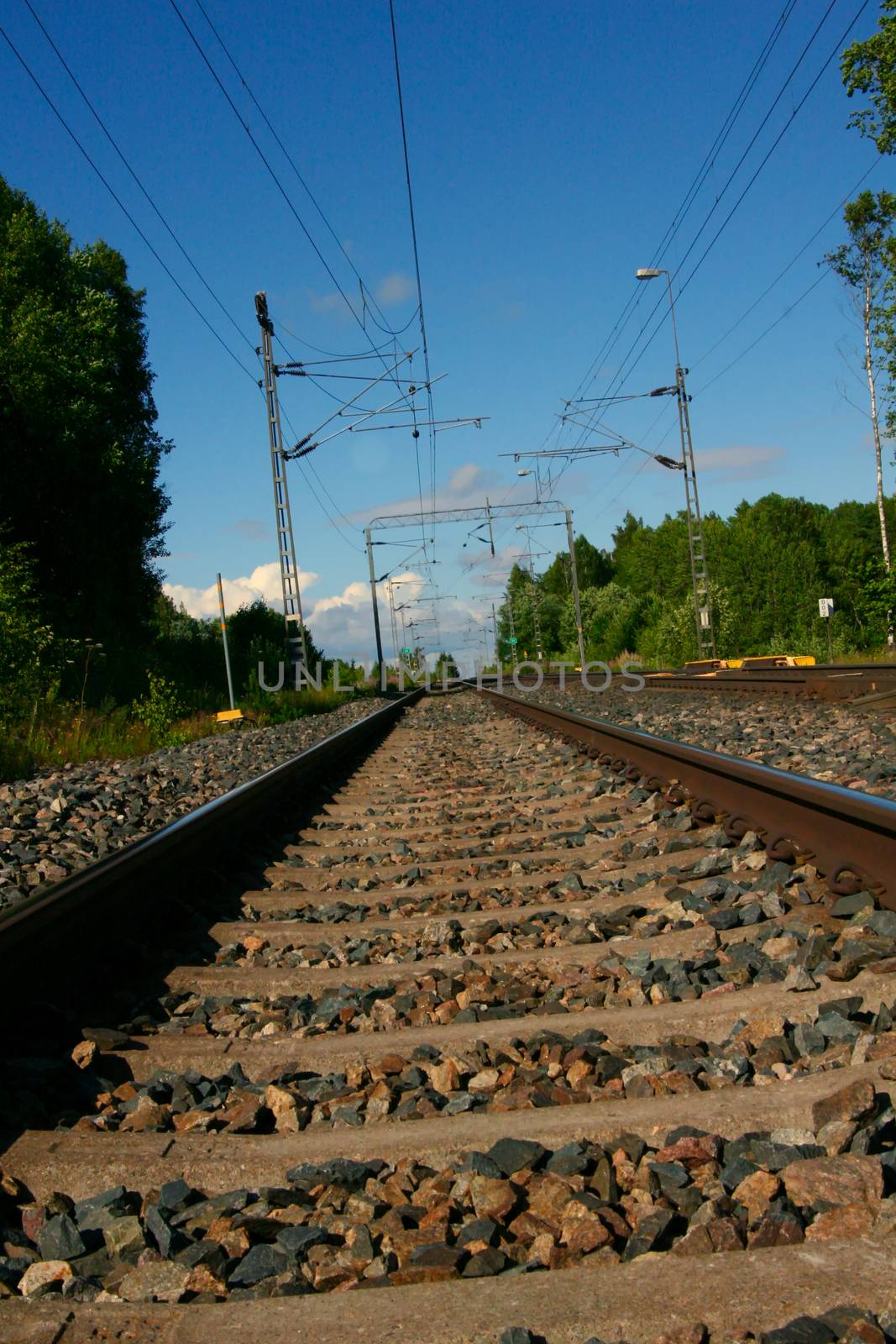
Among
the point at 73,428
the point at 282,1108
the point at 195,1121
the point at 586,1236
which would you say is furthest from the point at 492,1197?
the point at 73,428

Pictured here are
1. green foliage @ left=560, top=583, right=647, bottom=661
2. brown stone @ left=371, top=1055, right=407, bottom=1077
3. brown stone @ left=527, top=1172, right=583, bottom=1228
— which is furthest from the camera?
green foliage @ left=560, top=583, right=647, bottom=661

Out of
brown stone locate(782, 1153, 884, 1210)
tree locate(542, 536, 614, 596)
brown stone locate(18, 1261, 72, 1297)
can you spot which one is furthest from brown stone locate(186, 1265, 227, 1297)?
tree locate(542, 536, 614, 596)

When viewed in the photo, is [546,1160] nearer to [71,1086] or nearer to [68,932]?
[71,1086]

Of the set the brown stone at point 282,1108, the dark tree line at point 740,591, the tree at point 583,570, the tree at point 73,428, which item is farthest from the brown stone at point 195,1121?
the tree at point 583,570

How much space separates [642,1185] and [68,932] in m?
1.87

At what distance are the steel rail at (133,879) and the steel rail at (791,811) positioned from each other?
2136mm

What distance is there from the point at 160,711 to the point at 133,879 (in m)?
12.0

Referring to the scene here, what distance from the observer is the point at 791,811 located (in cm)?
381

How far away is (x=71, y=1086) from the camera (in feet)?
8.23

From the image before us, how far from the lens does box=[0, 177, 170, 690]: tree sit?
2586 cm

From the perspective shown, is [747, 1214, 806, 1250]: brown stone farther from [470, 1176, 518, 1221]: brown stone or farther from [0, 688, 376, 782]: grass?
[0, 688, 376, 782]: grass

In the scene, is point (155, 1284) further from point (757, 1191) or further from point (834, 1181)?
point (834, 1181)

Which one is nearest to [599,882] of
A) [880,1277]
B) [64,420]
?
[880,1277]

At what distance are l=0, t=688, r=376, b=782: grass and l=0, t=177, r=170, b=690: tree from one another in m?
8.25
